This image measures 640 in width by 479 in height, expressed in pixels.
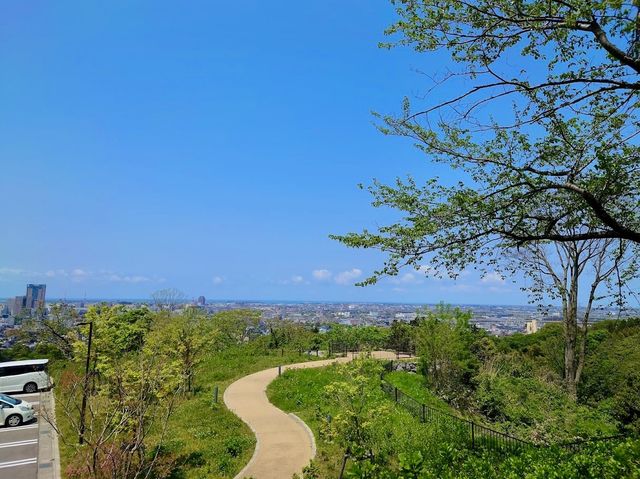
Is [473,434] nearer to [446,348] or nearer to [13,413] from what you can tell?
[446,348]

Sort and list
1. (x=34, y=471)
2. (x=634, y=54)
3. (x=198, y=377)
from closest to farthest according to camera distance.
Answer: (x=634, y=54)
(x=34, y=471)
(x=198, y=377)

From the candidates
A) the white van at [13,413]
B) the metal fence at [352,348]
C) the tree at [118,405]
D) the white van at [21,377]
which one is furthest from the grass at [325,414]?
the white van at [21,377]

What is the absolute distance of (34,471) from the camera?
1009 cm

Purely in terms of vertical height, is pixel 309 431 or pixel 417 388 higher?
pixel 309 431

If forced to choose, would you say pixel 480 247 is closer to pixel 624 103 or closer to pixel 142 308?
pixel 624 103

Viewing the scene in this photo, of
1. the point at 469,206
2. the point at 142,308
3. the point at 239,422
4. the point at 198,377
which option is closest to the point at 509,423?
the point at 239,422

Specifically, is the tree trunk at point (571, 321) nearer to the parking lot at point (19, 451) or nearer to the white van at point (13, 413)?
the parking lot at point (19, 451)

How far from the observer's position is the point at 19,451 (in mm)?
11836

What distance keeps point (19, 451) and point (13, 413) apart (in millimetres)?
3653

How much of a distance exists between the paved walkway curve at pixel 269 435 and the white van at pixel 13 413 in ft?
22.5

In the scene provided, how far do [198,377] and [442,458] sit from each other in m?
16.6

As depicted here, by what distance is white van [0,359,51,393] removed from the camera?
2117 centimetres

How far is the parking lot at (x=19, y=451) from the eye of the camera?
10102mm

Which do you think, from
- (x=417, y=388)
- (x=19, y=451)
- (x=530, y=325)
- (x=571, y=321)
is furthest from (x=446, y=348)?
(x=530, y=325)
